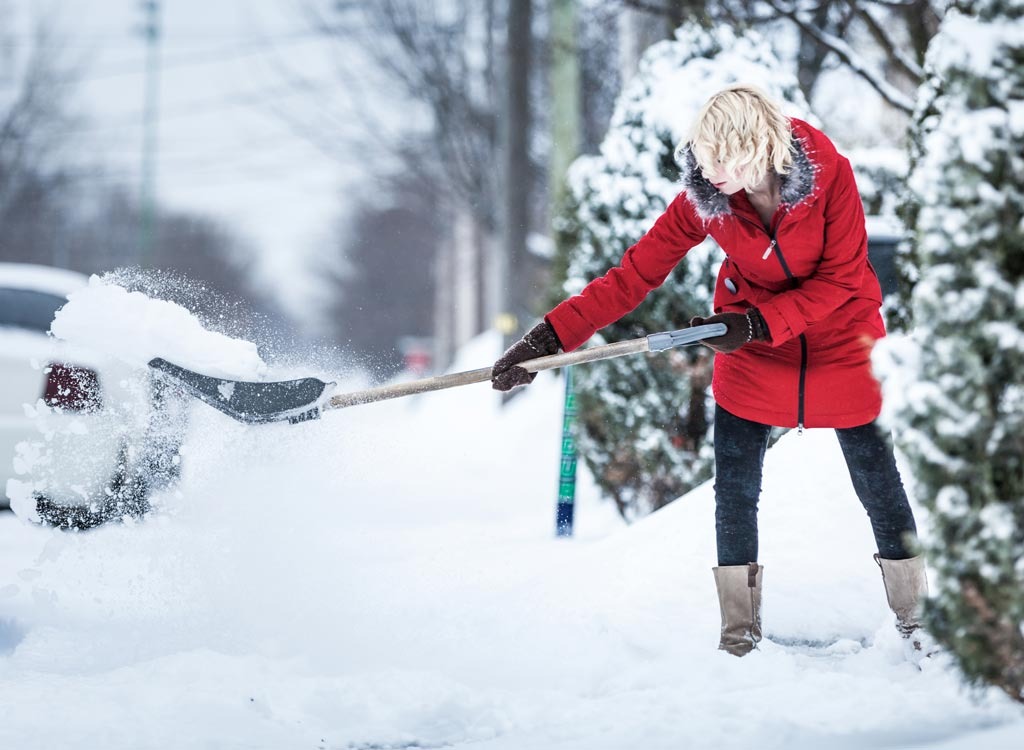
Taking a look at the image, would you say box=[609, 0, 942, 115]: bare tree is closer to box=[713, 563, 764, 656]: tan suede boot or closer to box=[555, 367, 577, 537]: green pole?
box=[555, 367, 577, 537]: green pole

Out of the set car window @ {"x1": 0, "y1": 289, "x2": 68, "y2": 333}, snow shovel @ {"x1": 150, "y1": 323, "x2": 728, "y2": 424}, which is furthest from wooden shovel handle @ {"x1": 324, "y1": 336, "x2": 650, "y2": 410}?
car window @ {"x1": 0, "y1": 289, "x2": 68, "y2": 333}

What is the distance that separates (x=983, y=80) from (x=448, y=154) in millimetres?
13100

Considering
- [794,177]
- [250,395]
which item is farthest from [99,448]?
[794,177]

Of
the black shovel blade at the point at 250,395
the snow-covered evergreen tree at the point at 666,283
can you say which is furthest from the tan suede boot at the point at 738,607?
the snow-covered evergreen tree at the point at 666,283

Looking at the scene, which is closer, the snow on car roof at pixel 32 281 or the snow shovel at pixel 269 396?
the snow shovel at pixel 269 396

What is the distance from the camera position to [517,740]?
7.75ft

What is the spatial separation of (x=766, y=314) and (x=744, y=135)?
421 mm

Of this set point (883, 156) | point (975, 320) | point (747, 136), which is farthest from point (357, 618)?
point (883, 156)

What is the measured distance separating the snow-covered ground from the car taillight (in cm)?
65

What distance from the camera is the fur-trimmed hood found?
2.56 metres

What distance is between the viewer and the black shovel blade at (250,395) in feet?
11.3

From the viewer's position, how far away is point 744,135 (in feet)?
8.32

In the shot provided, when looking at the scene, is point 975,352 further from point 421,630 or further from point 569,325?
point 421,630

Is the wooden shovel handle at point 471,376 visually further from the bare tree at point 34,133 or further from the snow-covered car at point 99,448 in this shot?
the bare tree at point 34,133
